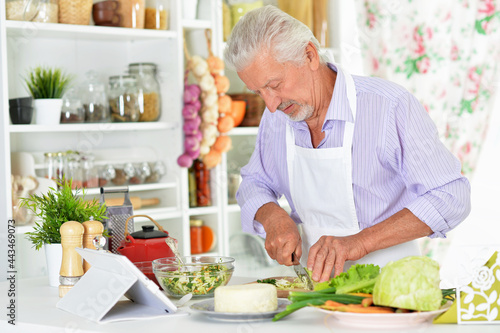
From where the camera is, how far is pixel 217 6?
10.1 feet

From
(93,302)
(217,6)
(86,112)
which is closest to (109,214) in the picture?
(93,302)

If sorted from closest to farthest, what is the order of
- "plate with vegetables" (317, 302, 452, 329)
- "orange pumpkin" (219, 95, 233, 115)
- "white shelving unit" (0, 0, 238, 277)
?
"plate with vegetables" (317, 302, 452, 329) < "white shelving unit" (0, 0, 238, 277) < "orange pumpkin" (219, 95, 233, 115)

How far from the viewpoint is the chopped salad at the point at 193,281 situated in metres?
1.49

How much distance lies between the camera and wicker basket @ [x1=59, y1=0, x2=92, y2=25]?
105 inches

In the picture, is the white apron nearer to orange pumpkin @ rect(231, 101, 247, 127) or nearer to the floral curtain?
orange pumpkin @ rect(231, 101, 247, 127)

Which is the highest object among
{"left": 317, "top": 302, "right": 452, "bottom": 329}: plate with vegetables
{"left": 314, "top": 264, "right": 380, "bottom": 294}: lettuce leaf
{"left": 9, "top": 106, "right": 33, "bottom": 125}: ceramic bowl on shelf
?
{"left": 9, "top": 106, "right": 33, "bottom": 125}: ceramic bowl on shelf

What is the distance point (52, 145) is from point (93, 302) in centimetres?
163

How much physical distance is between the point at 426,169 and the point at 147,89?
1.48 meters

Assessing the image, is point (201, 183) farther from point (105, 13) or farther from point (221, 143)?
point (105, 13)

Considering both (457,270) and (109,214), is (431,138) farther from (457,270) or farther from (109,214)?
(457,270)

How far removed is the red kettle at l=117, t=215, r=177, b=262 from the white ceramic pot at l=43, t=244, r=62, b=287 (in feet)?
0.52

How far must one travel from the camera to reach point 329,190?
194cm

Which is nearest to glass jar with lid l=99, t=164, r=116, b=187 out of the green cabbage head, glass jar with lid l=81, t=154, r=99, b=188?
glass jar with lid l=81, t=154, r=99, b=188

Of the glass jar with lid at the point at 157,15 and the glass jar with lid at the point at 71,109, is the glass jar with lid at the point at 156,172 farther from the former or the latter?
the glass jar with lid at the point at 157,15
